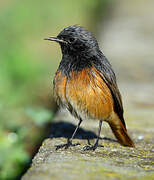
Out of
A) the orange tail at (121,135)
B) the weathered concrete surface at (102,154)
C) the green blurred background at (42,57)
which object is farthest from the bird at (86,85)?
the green blurred background at (42,57)

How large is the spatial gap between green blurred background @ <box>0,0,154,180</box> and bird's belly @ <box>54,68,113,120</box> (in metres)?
0.49

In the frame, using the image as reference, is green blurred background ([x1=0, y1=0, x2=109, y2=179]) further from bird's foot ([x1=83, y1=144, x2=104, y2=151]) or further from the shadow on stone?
bird's foot ([x1=83, y1=144, x2=104, y2=151])

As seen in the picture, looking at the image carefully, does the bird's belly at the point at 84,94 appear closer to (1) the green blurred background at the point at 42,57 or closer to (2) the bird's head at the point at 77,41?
(2) the bird's head at the point at 77,41

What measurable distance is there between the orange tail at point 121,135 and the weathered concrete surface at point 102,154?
0.27 ft

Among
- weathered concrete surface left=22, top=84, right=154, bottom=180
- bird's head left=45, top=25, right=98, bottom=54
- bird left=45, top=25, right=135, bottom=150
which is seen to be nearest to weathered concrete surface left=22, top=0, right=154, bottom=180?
weathered concrete surface left=22, top=84, right=154, bottom=180

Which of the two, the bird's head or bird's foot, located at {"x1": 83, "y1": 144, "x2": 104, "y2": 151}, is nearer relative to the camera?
bird's foot, located at {"x1": 83, "y1": 144, "x2": 104, "y2": 151}

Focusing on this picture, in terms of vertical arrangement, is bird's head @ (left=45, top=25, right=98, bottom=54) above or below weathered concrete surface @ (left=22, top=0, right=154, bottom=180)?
above

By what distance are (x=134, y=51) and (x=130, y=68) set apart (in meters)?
0.96

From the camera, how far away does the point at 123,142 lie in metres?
4.81

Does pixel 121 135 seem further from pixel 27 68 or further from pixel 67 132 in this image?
pixel 27 68

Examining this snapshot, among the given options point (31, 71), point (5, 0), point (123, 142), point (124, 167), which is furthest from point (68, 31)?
point (5, 0)

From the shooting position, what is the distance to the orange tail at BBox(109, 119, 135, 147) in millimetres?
4753

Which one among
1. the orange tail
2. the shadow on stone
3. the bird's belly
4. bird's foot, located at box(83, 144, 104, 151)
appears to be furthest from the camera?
the shadow on stone

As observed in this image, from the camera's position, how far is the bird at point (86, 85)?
15.2ft
